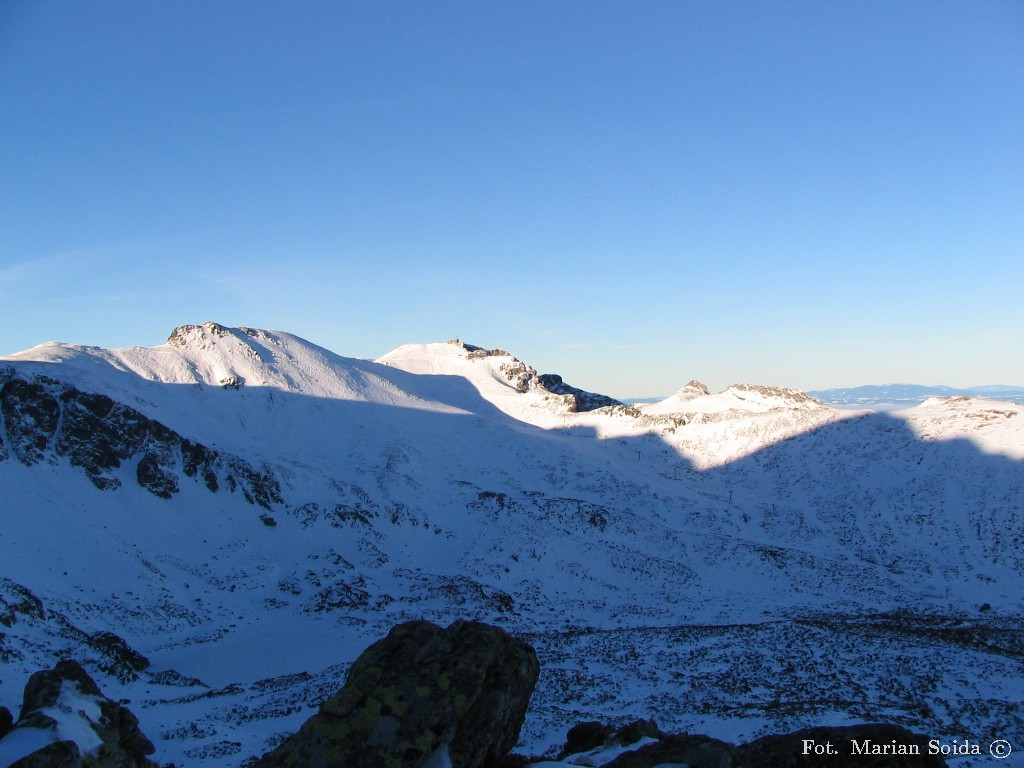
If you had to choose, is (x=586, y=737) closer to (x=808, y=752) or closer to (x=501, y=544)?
(x=808, y=752)

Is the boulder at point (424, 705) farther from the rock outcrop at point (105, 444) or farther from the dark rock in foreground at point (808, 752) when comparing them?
the rock outcrop at point (105, 444)

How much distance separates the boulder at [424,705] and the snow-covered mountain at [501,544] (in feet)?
41.9

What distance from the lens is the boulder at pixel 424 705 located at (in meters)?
10.8

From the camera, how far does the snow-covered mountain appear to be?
31.2m

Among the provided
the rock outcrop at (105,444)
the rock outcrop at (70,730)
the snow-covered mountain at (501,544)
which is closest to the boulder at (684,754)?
the rock outcrop at (70,730)

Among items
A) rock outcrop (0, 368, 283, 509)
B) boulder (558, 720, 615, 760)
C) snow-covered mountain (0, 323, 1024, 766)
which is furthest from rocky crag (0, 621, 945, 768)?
rock outcrop (0, 368, 283, 509)

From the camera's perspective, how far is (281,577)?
5184cm

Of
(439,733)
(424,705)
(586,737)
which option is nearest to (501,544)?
(586,737)

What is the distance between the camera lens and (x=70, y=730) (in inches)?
517

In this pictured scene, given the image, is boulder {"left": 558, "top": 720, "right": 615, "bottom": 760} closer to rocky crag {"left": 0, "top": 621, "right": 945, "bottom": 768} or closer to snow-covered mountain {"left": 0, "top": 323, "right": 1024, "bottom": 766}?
rocky crag {"left": 0, "top": 621, "right": 945, "bottom": 768}

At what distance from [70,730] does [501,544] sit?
48013mm

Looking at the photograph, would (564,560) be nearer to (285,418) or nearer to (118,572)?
(118,572)

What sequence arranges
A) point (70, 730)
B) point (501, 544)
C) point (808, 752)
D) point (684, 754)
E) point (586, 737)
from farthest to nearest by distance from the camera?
1. point (501, 544)
2. point (586, 737)
3. point (70, 730)
4. point (808, 752)
5. point (684, 754)

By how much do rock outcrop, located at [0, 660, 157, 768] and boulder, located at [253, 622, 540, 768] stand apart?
161 inches
